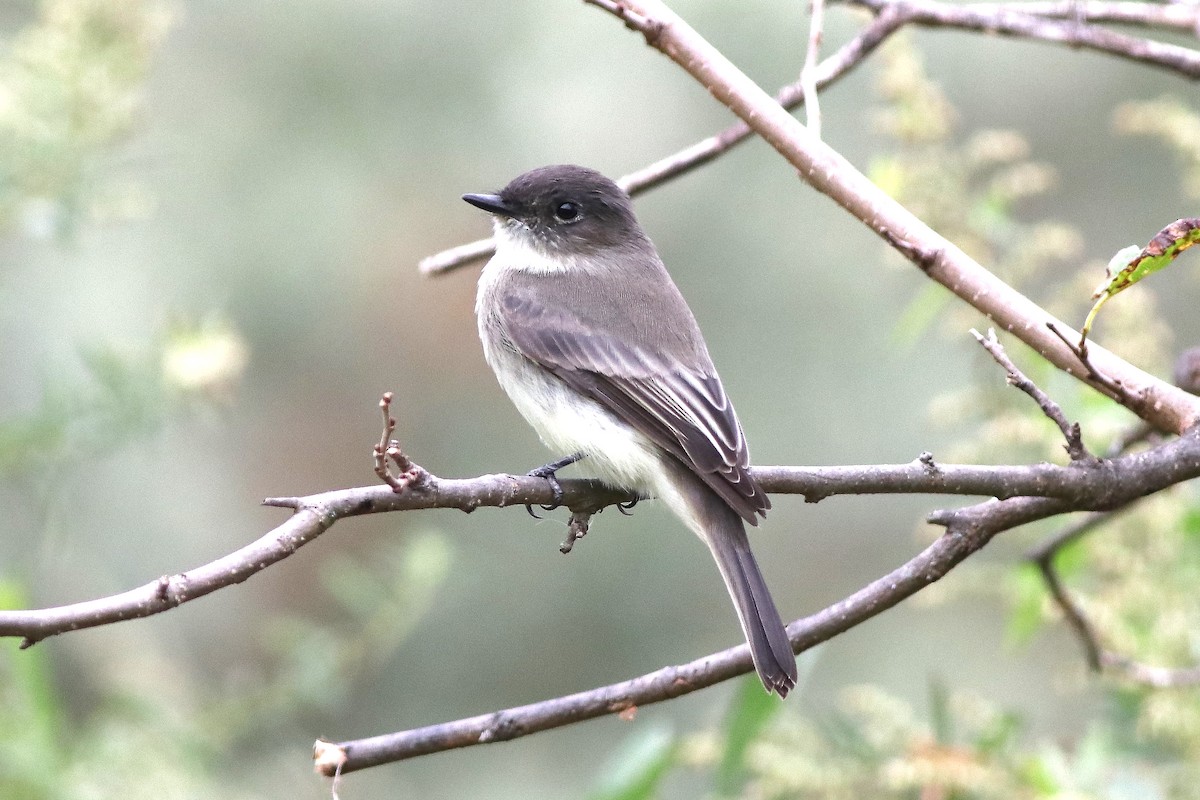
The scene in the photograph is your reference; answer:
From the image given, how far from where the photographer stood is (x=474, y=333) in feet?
17.8

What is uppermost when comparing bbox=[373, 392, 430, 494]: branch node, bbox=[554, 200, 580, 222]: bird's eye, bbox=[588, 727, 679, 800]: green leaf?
bbox=[554, 200, 580, 222]: bird's eye

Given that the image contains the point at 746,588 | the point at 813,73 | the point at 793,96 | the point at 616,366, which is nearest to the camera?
the point at 813,73

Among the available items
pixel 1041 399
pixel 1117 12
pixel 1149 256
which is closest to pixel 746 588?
pixel 1041 399

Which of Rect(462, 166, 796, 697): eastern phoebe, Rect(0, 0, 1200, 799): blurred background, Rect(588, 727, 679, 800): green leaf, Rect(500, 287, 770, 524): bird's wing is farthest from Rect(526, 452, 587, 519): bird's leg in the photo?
Rect(0, 0, 1200, 799): blurred background

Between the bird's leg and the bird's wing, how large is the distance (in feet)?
0.50

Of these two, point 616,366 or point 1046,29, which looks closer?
point 1046,29

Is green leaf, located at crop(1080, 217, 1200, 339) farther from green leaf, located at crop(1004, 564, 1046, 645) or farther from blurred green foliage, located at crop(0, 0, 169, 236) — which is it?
blurred green foliage, located at crop(0, 0, 169, 236)

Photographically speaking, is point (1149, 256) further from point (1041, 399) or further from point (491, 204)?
point (491, 204)

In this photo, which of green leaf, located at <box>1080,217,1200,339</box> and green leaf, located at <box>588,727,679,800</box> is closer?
green leaf, located at <box>1080,217,1200,339</box>

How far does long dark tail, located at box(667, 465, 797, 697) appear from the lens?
8.02 ft

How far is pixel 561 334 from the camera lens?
137 inches

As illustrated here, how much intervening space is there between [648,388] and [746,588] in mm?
642

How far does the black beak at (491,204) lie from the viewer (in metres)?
3.79

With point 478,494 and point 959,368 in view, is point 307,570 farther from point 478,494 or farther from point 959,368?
point 478,494
